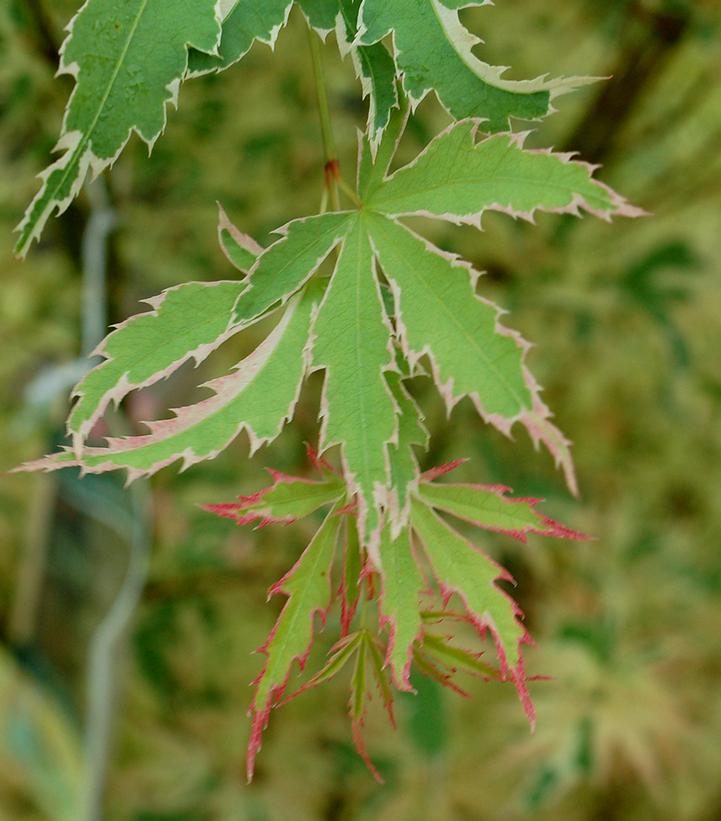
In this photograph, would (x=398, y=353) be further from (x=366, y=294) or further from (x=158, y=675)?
(x=158, y=675)

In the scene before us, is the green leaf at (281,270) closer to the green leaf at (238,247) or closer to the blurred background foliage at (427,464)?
the green leaf at (238,247)

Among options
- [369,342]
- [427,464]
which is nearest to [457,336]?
[369,342]

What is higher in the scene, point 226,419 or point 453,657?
point 226,419

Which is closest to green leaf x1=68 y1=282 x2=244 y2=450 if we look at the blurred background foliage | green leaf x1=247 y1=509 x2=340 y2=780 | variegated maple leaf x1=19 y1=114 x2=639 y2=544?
variegated maple leaf x1=19 y1=114 x2=639 y2=544

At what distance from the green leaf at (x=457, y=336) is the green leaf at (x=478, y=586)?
0.23ft

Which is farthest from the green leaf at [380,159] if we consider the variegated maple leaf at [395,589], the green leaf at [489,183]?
the variegated maple leaf at [395,589]

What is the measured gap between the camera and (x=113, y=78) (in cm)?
39

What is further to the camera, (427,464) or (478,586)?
(427,464)

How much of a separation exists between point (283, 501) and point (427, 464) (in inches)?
33.4

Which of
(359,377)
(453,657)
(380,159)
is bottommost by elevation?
(453,657)

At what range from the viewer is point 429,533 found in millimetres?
443

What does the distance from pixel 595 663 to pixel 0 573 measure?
890 millimetres

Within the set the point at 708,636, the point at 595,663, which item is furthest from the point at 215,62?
the point at 708,636

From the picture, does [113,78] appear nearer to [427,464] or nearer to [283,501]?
[283,501]
